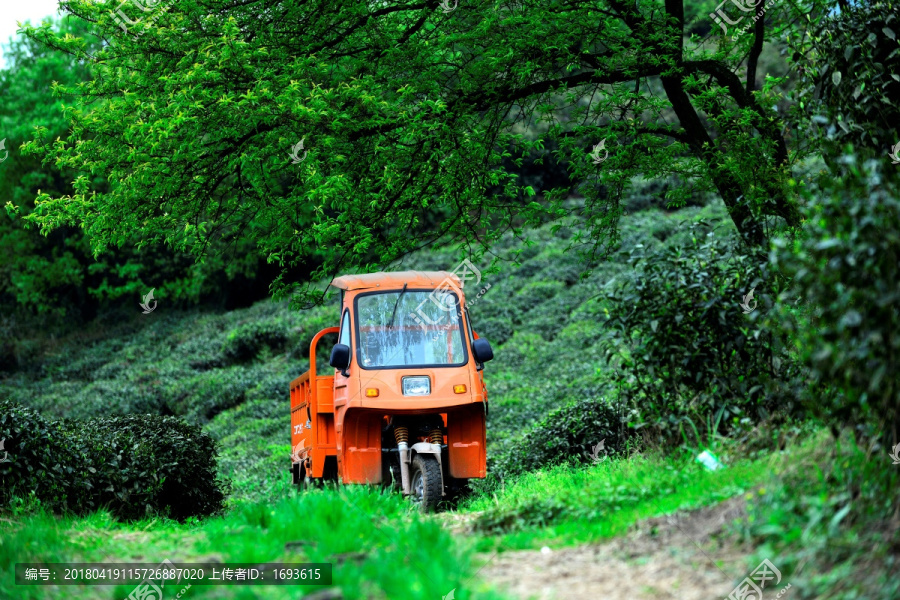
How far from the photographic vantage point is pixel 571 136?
998 cm

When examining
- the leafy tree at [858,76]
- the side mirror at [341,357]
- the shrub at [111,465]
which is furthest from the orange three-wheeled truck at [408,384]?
the leafy tree at [858,76]

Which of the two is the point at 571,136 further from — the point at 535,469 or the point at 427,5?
the point at 535,469

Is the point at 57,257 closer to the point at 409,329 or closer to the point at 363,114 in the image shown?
the point at 363,114

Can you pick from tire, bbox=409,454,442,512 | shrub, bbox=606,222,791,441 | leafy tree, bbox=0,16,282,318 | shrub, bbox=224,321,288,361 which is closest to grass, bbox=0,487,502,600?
tire, bbox=409,454,442,512

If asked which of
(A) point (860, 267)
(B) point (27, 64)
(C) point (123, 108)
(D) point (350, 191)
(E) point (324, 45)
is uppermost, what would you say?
(B) point (27, 64)

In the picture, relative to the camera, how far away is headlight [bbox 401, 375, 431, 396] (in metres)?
8.46

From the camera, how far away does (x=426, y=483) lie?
7871 millimetres

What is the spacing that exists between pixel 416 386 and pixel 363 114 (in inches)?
117

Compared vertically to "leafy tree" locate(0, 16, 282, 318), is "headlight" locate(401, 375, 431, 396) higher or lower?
lower

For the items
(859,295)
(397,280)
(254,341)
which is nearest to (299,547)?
(859,295)

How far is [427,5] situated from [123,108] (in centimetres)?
365

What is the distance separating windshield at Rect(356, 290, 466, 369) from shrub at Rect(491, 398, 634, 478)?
7.46 ft

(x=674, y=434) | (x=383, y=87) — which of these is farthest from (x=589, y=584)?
(x=383, y=87)

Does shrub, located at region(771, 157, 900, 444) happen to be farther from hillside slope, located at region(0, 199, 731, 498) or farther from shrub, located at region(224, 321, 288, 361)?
shrub, located at region(224, 321, 288, 361)
